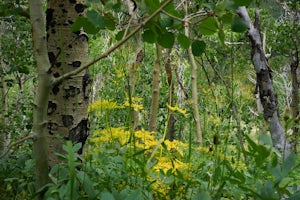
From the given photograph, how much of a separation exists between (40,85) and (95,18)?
0.28 metres

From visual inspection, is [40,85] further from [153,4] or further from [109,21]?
[153,4]

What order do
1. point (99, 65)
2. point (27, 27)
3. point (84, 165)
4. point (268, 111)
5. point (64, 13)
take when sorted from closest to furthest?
point (84, 165)
point (64, 13)
point (268, 111)
point (27, 27)
point (99, 65)

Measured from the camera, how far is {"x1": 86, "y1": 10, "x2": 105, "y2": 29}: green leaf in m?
1.25

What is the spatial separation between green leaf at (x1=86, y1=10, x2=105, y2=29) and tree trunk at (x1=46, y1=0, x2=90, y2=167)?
60cm

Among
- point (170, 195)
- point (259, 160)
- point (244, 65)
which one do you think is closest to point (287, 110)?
point (259, 160)

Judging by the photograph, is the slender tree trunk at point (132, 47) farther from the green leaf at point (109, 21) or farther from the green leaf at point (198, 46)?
the green leaf at point (198, 46)

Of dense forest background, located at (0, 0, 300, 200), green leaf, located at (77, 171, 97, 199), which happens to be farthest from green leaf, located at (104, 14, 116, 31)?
green leaf, located at (77, 171, 97, 199)

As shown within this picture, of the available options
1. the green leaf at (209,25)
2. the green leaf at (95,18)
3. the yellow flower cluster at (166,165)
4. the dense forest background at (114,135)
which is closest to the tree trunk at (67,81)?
the dense forest background at (114,135)

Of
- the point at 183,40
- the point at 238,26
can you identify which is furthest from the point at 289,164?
the point at 183,40

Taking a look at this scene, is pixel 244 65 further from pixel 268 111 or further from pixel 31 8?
pixel 31 8

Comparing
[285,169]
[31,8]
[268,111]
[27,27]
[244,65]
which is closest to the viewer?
[285,169]

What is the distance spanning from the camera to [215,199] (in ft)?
4.43

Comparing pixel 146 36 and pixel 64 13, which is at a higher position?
pixel 64 13

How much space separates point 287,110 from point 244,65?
37.6 ft
